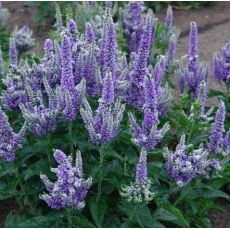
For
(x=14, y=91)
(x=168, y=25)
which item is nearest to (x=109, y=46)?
→ (x=14, y=91)

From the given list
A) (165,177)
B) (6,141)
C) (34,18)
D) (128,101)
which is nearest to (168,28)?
(128,101)

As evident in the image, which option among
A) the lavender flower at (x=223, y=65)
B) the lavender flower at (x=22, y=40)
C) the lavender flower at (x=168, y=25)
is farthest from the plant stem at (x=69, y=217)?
the lavender flower at (x=22, y=40)

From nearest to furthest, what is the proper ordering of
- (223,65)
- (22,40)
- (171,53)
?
(223,65) < (171,53) < (22,40)

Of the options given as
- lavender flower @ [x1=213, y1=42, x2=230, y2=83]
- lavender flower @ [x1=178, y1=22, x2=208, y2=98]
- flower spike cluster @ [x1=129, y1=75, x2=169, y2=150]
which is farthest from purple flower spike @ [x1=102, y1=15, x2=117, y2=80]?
lavender flower @ [x1=213, y1=42, x2=230, y2=83]

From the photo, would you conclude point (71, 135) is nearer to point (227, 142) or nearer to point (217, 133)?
point (217, 133)

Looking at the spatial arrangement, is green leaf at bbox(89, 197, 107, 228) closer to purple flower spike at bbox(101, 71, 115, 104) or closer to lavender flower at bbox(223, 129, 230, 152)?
purple flower spike at bbox(101, 71, 115, 104)
